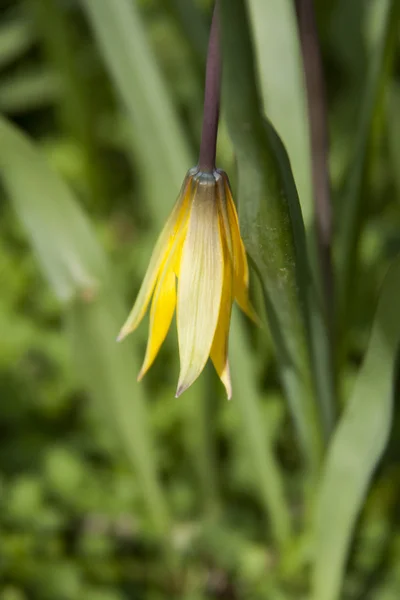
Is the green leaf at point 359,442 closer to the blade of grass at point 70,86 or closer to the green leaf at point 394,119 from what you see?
the green leaf at point 394,119

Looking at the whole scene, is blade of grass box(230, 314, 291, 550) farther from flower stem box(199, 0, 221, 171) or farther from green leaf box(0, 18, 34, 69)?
green leaf box(0, 18, 34, 69)

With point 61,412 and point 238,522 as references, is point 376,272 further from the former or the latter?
point 61,412

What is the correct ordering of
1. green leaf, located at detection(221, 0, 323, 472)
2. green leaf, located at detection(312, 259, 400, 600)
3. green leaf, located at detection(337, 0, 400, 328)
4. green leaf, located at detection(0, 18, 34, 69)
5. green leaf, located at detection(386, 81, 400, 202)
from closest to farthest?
green leaf, located at detection(221, 0, 323, 472), green leaf, located at detection(312, 259, 400, 600), green leaf, located at detection(337, 0, 400, 328), green leaf, located at detection(386, 81, 400, 202), green leaf, located at detection(0, 18, 34, 69)

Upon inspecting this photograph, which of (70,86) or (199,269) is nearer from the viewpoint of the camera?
(199,269)

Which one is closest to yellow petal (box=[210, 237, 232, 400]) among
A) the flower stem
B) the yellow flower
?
the yellow flower

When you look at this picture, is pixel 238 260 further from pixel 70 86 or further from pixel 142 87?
pixel 70 86

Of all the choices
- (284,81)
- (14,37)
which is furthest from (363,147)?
(14,37)

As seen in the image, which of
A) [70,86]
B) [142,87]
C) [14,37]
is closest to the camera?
[142,87]

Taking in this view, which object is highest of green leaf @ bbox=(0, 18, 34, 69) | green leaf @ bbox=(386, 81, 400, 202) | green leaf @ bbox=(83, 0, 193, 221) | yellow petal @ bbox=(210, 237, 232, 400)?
green leaf @ bbox=(0, 18, 34, 69)
